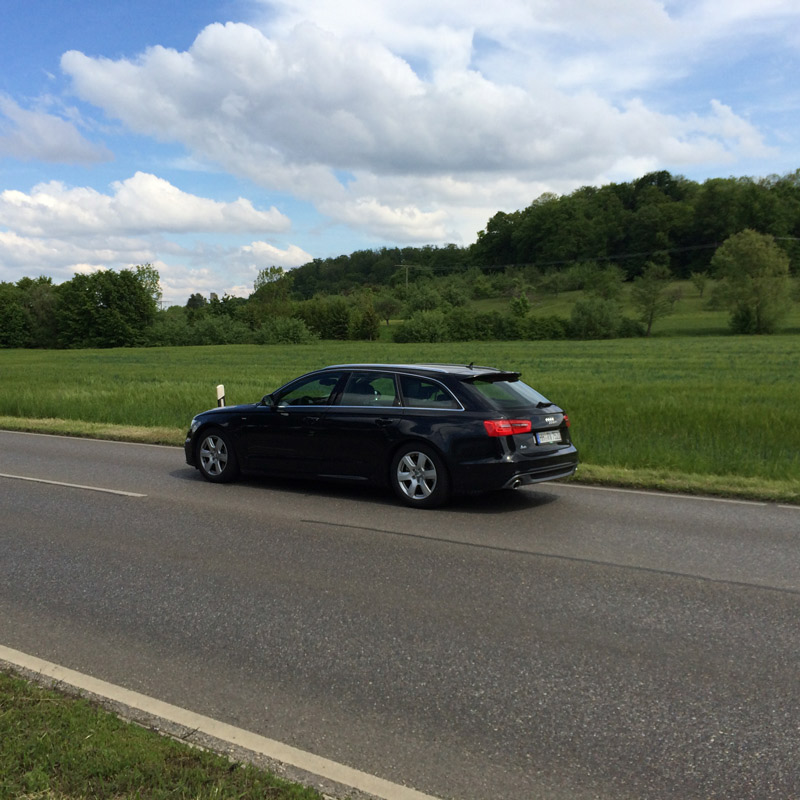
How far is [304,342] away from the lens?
101 metres

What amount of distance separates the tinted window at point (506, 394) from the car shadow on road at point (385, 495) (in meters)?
1.12

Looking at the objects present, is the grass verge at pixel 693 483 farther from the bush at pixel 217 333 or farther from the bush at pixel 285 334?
the bush at pixel 217 333

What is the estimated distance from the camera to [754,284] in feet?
314

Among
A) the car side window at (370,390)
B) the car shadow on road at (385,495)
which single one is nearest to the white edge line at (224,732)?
the car shadow on road at (385,495)

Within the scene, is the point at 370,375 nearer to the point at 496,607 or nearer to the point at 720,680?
the point at 496,607

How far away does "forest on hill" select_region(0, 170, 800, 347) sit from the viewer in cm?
10144

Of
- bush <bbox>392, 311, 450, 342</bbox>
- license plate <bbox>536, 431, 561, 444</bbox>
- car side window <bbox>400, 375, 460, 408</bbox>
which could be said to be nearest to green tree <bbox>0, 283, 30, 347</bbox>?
bush <bbox>392, 311, 450, 342</bbox>

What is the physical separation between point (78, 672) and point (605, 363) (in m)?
45.2

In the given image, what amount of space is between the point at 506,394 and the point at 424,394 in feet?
3.03

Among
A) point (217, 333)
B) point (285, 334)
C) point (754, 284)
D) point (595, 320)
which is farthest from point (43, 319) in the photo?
point (754, 284)

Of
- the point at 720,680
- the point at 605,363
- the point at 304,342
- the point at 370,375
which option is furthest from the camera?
the point at 304,342

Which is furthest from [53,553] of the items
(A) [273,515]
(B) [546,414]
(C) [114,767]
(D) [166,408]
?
(D) [166,408]

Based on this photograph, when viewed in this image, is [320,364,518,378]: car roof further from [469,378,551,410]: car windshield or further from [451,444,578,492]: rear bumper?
[451,444,578,492]: rear bumper

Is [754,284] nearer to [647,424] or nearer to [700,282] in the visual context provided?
A: [700,282]
